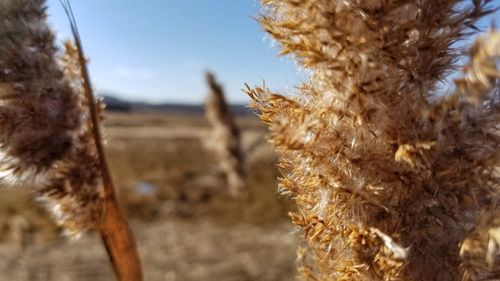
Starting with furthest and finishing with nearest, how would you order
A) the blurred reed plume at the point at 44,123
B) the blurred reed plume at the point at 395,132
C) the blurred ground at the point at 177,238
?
1. the blurred ground at the point at 177,238
2. the blurred reed plume at the point at 44,123
3. the blurred reed plume at the point at 395,132

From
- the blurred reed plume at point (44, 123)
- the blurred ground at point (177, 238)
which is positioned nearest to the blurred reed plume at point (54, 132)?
the blurred reed plume at point (44, 123)

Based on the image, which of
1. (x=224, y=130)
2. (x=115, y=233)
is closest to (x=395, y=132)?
(x=115, y=233)

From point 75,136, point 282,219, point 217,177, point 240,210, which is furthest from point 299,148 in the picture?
point 217,177

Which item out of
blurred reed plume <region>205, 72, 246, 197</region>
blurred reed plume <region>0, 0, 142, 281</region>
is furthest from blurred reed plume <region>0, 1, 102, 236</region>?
blurred reed plume <region>205, 72, 246, 197</region>

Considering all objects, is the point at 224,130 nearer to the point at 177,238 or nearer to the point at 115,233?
the point at 177,238

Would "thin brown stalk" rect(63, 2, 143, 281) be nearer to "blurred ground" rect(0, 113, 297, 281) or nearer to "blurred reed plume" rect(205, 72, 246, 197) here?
"blurred ground" rect(0, 113, 297, 281)

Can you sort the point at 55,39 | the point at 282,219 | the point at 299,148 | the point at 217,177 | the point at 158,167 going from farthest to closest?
the point at 158,167
the point at 217,177
the point at 282,219
the point at 55,39
the point at 299,148

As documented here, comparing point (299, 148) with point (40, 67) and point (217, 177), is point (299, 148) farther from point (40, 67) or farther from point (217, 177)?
point (217, 177)

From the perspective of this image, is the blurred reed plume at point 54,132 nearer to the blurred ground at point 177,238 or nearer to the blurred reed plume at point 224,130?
the blurred ground at point 177,238
